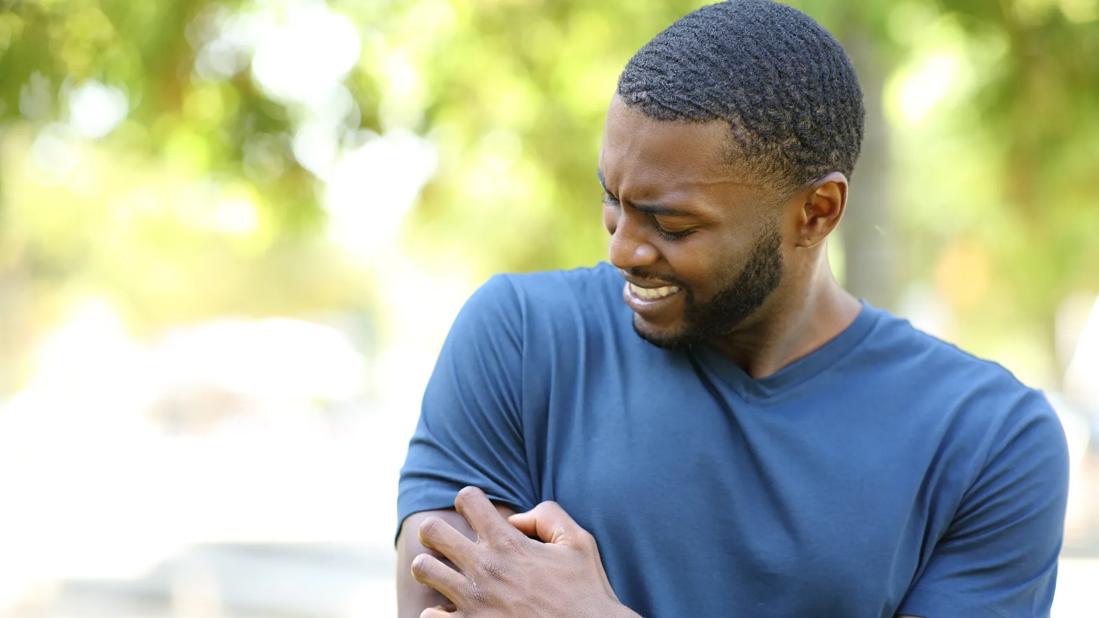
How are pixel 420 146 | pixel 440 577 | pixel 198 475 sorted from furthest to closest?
pixel 198 475, pixel 420 146, pixel 440 577

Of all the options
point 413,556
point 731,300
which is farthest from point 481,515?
point 731,300

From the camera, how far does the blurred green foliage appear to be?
4656 millimetres

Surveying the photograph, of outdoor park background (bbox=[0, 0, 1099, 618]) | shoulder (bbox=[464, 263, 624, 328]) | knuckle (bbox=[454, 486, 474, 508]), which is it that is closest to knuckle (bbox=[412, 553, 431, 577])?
knuckle (bbox=[454, 486, 474, 508])

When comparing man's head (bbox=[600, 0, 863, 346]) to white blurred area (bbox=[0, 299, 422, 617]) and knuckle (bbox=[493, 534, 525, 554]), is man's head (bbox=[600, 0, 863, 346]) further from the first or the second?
white blurred area (bbox=[0, 299, 422, 617])

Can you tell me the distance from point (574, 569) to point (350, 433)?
18948mm

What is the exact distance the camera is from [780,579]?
84.8 inches

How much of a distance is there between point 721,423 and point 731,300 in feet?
0.70

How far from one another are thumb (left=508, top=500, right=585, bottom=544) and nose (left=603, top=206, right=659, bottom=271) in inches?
16.6

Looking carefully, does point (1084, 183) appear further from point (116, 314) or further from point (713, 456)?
point (116, 314)

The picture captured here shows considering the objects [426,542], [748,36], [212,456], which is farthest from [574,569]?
[212,456]

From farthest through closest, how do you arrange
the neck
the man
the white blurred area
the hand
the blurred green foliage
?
the white blurred area, the blurred green foliage, the neck, the man, the hand

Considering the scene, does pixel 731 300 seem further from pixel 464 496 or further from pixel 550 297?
pixel 464 496

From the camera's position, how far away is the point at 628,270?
2.17 m

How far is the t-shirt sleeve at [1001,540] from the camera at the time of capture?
7.14ft
